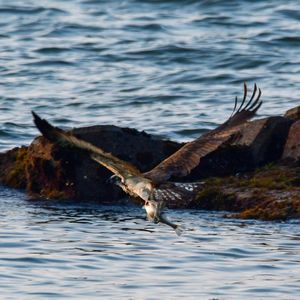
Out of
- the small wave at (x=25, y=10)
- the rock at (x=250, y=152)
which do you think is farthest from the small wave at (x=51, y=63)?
the rock at (x=250, y=152)

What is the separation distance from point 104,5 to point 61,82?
5.92 m

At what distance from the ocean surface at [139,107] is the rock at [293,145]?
3.92 feet

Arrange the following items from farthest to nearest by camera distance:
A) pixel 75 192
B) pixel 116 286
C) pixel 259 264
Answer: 1. pixel 75 192
2. pixel 259 264
3. pixel 116 286

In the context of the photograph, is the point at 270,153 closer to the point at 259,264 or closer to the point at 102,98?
the point at 259,264

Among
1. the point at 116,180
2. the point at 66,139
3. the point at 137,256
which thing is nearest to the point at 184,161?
the point at 116,180

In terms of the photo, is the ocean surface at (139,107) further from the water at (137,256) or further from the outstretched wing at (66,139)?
the outstretched wing at (66,139)

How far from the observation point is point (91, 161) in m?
10.6

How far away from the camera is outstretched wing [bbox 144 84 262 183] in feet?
25.5

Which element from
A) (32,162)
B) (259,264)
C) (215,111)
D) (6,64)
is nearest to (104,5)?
(6,64)

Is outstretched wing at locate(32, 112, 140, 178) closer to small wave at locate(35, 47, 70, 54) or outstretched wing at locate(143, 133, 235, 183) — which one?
outstretched wing at locate(143, 133, 235, 183)

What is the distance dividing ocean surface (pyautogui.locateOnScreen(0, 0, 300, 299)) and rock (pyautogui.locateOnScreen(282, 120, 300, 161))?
120 centimetres

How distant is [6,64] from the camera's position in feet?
61.8

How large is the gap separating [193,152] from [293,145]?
271cm

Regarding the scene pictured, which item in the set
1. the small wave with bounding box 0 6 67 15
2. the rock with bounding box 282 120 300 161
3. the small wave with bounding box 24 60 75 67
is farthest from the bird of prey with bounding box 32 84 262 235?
the small wave with bounding box 0 6 67 15
